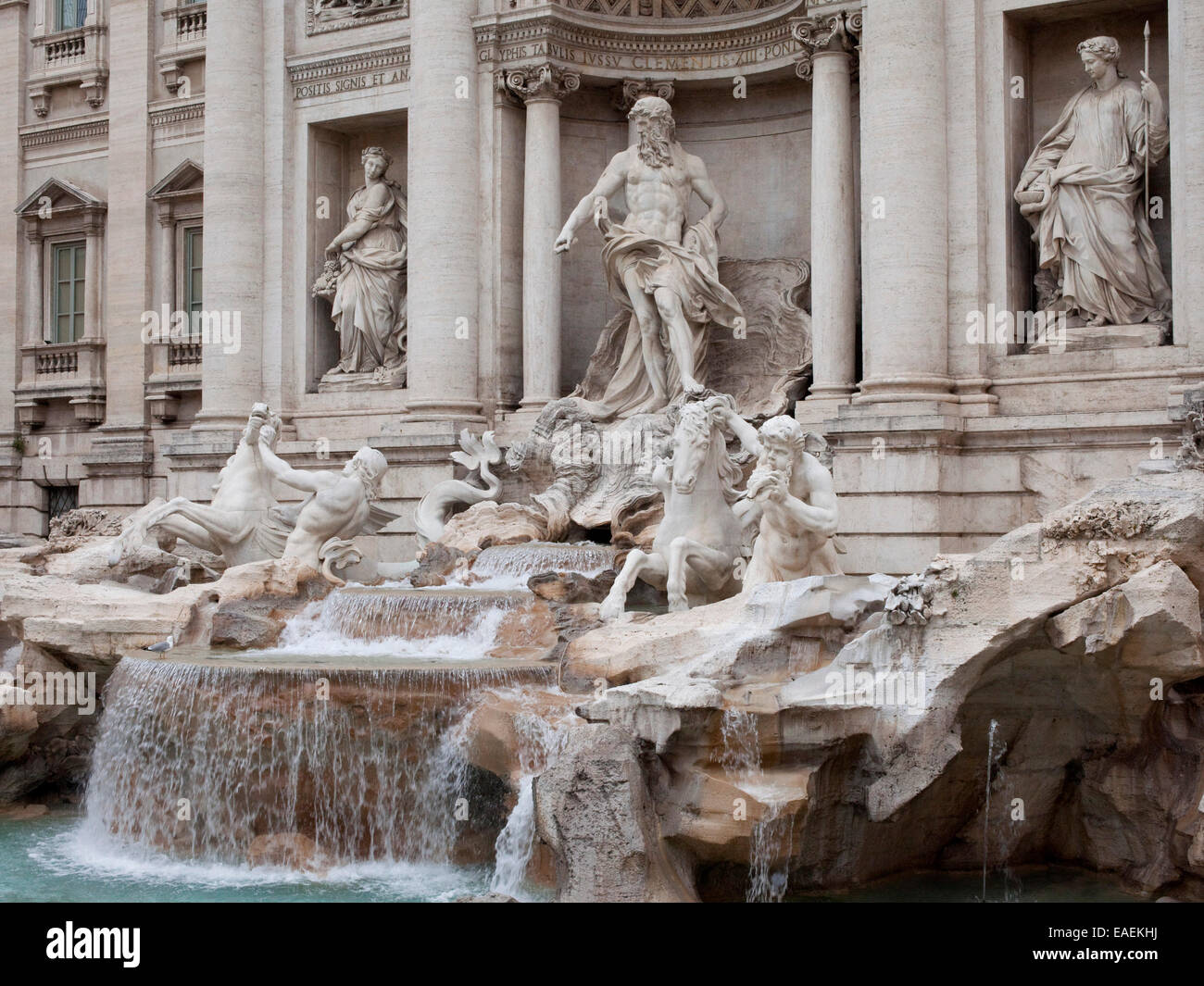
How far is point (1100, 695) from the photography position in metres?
10.5

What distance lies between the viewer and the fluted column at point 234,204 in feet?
63.9

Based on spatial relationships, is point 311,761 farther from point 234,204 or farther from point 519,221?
point 234,204

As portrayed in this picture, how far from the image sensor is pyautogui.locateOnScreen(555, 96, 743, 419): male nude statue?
55.2 ft

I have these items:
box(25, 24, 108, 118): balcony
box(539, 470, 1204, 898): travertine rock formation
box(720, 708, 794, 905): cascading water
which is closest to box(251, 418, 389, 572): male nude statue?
box(539, 470, 1204, 898): travertine rock formation

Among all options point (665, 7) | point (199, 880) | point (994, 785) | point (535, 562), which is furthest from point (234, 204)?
point (994, 785)

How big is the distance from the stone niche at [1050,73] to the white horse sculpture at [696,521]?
3.68 metres

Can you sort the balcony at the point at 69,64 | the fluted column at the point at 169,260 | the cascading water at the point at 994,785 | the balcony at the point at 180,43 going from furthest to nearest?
the balcony at the point at 69,64
the fluted column at the point at 169,260
the balcony at the point at 180,43
the cascading water at the point at 994,785

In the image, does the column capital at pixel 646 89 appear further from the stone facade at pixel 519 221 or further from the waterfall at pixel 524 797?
the waterfall at pixel 524 797

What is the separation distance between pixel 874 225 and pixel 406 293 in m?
6.09

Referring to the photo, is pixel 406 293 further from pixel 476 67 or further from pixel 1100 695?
pixel 1100 695

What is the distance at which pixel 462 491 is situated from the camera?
1677 cm

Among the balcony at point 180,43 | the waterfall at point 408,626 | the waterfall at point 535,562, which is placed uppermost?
the balcony at point 180,43

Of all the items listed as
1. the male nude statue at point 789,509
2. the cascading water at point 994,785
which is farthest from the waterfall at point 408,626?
the cascading water at point 994,785

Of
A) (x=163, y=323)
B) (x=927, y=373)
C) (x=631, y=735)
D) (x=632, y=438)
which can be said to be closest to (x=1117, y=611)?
(x=631, y=735)
